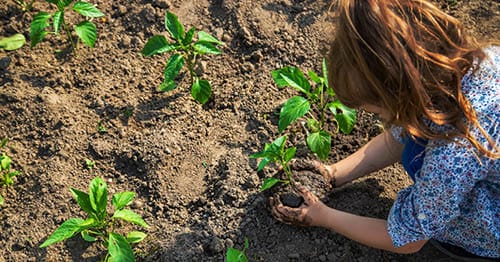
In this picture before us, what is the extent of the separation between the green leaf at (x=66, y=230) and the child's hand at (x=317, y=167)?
0.94 meters

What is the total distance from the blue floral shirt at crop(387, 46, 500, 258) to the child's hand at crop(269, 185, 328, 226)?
0.36 meters

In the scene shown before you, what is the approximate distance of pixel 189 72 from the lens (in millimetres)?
3143

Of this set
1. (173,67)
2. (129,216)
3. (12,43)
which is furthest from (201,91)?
(12,43)

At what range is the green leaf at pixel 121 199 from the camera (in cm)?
252

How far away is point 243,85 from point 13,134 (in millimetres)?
1110

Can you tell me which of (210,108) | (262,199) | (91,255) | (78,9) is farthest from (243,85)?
(91,255)

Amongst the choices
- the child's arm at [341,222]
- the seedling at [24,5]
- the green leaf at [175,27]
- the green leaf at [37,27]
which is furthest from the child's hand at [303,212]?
the seedling at [24,5]

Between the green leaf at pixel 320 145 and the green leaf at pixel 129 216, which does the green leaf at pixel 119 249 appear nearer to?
the green leaf at pixel 129 216

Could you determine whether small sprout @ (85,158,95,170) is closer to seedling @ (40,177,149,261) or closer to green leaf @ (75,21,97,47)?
seedling @ (40,177,149,261)

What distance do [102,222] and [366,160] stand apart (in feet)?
3.71

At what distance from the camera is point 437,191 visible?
204 cm

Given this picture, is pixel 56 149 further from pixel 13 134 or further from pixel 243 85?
pixel 243 85

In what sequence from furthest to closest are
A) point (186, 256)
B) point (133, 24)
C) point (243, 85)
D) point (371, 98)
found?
point (133, 24), point (243, 85), point (186, 256), point (371, 98)

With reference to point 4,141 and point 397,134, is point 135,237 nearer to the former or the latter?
point 4,141
